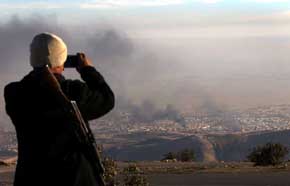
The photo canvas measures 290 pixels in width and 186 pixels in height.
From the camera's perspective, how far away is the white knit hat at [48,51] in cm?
542

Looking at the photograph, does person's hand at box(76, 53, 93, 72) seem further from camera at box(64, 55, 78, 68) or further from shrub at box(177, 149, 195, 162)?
shrub at box(177, 149, 195, 162)

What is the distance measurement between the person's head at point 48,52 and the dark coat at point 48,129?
0.08 m

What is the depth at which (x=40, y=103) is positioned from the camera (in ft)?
17.6

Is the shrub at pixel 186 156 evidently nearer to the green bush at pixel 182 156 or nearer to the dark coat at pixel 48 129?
the green bush at pixel 182 156

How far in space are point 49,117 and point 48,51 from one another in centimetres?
43

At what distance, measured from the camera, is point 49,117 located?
17.4 ft

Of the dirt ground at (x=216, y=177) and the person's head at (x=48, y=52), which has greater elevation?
the dirt ground at (x=216, y=177)

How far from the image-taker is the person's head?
542cm

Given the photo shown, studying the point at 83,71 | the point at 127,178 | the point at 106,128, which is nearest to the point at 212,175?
the point at 127,178

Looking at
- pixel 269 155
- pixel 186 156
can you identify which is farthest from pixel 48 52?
pixel 186 156

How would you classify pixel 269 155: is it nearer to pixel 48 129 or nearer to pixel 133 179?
pixel 133 179

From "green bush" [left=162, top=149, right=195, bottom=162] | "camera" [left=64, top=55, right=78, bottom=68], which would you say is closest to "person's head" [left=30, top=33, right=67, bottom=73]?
"camera" [left=64, top=55, right=78, bottom=68]

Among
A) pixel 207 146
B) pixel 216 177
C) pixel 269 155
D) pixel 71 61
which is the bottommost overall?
pixel 71 61

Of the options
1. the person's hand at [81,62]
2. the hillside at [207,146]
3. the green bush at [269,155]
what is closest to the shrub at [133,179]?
the person's hand at [81,62]
